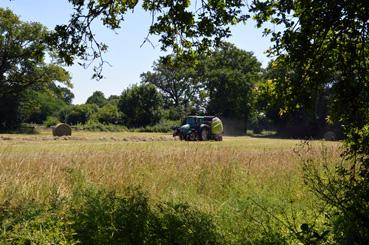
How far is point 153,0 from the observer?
788 cm

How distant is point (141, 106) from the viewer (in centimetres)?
7244

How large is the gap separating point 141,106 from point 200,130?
38161 millimetres

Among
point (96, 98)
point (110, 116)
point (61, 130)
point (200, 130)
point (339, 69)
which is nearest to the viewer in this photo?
point (339, 69)

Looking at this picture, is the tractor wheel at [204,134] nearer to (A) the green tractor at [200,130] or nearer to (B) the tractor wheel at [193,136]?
(A) the green tractor at [200,130]

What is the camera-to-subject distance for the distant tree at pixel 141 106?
71.4m

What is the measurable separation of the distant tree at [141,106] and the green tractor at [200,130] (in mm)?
34999

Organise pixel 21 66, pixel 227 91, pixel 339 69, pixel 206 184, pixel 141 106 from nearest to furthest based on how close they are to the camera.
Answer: pixel 339 69
pixel 206 184
pixel 21 66
pixel 227 91
pixel 141 106

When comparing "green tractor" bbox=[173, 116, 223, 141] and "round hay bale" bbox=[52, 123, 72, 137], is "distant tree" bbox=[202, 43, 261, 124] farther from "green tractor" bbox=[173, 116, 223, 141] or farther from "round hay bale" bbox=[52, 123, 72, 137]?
"green tractor" bbox=[173, 116, 223, 141]

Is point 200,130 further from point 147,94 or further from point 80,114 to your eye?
point 80,114

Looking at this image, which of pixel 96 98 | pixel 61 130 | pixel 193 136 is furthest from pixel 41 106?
pixel 96 98

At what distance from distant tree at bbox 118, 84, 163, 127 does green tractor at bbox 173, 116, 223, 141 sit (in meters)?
35.0

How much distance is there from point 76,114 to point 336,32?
86149 mm

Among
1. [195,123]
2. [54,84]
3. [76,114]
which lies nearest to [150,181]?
[195,123]

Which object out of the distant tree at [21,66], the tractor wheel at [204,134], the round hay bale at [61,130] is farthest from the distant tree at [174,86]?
the tractor wheel at [204,134]
